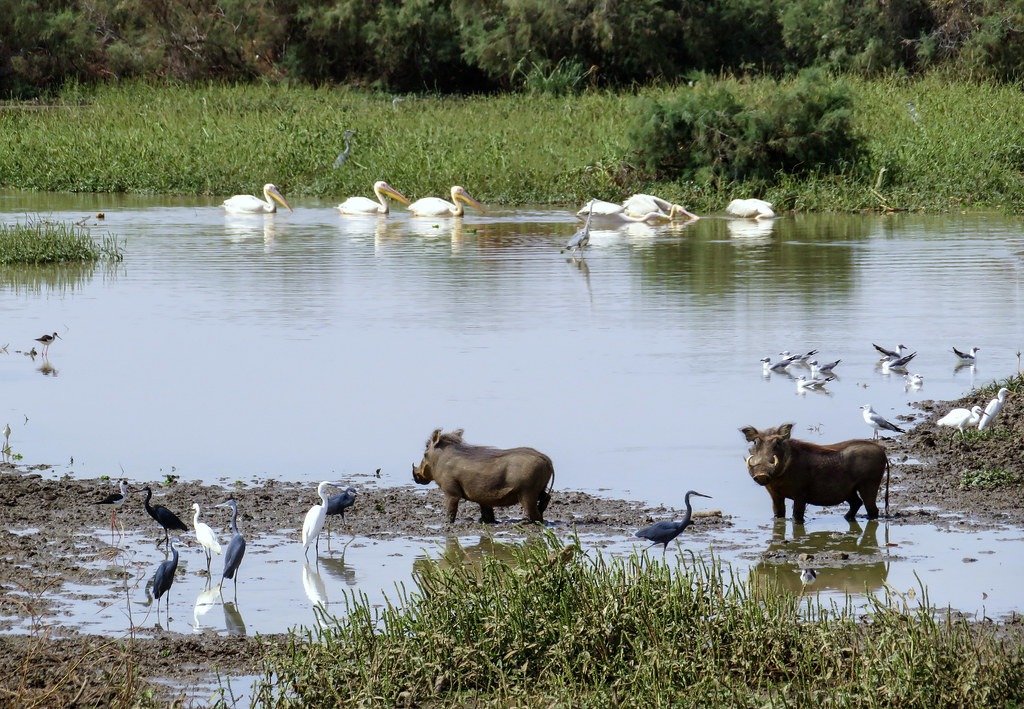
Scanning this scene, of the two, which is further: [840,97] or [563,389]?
[840,97]

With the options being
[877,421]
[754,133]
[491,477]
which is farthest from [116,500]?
[754,133]

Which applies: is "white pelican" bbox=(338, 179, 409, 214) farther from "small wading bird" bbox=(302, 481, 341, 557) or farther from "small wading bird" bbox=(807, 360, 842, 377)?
"small wading bird" bbox=(302, 481, 341, 557)

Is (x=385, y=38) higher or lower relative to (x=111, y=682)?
higher

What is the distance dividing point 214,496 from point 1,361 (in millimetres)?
5189

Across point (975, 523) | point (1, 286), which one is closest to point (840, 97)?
point (1, 286)

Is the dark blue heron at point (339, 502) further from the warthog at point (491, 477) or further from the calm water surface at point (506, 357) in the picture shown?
the warthog at point (491, 477)

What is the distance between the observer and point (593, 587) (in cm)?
566

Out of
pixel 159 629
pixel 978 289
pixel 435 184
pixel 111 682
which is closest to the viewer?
pixel 111 682

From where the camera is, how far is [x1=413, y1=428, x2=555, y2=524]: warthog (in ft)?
26.1

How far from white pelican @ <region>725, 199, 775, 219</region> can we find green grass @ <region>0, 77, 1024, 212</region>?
38.1 inches

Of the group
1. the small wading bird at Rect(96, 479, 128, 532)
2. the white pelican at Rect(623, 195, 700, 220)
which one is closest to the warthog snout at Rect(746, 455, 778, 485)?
the small wading bird at Rect(96, 479, 128, 532)

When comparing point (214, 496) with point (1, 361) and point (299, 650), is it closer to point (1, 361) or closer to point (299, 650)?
point (299, 650)

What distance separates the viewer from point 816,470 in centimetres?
812

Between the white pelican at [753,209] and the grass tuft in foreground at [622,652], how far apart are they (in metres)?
18.9
